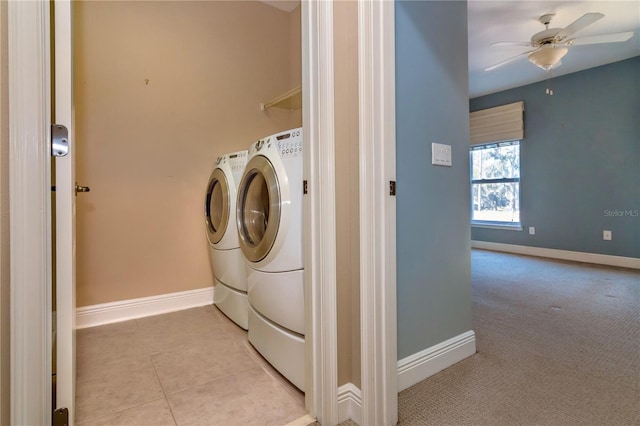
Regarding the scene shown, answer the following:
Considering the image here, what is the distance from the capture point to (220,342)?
1886 mm

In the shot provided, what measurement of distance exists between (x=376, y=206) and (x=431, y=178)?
515mm

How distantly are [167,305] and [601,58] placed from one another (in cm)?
526

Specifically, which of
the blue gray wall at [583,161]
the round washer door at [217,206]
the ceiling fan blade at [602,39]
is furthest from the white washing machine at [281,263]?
the blue gray wall at [583,161]

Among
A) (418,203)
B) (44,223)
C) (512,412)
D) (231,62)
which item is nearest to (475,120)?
(231,62)

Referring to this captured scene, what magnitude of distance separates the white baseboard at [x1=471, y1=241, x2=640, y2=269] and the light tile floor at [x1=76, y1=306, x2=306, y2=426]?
4.36 m

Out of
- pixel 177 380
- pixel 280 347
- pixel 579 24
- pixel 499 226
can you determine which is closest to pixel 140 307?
pixel 177 380

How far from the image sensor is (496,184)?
503 cm

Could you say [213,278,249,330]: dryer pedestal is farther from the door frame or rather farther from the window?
the window

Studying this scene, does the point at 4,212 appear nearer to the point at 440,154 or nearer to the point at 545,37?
the point at 440,154

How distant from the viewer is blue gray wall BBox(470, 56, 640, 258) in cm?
365

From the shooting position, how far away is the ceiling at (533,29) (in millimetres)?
2711

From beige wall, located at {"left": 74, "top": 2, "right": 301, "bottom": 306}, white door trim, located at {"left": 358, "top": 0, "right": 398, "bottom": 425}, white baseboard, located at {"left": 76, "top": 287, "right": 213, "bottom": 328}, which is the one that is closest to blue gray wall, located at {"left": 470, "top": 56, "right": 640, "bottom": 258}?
beige wall, located at {"left": 74, "top": 2, "right": 301, "bottom": 306}

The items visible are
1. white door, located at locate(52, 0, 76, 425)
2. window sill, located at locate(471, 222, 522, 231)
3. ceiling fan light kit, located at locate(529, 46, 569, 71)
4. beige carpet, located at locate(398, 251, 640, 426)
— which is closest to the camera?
white door, located at locate(52, 0, 76, 425)

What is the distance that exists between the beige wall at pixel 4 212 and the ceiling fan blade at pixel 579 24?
122 inches
